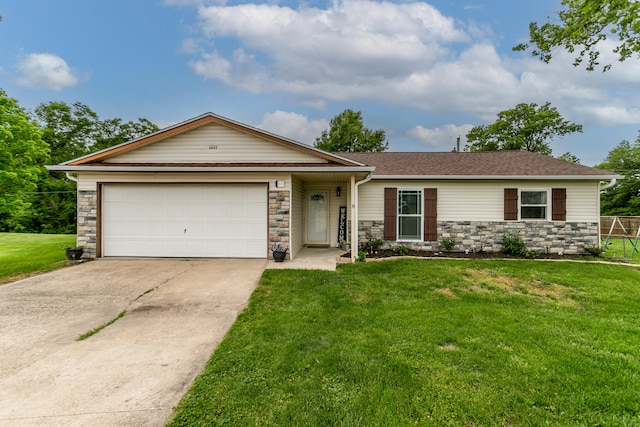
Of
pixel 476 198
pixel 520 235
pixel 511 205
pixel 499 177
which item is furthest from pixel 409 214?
pixel 520 235

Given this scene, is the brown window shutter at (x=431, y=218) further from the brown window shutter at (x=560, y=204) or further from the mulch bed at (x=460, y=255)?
the brown window shutter at (x=560, y=204)

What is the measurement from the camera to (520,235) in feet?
30.4

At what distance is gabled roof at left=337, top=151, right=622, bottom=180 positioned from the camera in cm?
900

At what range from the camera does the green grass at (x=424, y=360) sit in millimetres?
2232

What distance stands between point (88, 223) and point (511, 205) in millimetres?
12827

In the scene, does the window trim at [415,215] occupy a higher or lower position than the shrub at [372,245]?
higher

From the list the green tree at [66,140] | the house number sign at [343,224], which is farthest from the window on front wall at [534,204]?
the green tree at [66,140]

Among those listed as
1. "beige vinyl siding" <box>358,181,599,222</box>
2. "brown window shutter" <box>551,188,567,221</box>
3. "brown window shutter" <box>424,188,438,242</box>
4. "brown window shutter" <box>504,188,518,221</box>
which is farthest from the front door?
"brown window shutter" <box>551,188,567,221</box>

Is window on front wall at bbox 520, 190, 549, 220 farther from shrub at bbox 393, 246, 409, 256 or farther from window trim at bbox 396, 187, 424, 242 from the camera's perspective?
shrub at bbox 393, 246, 409, 256

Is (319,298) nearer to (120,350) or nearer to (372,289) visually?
(372,289)

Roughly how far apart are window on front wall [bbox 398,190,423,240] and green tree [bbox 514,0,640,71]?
185 inches

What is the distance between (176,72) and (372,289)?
14482mm

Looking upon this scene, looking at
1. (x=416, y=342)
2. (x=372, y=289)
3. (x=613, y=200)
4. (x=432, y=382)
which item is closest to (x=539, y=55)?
(x=372, y=289)

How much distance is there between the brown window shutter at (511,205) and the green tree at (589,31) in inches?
155
